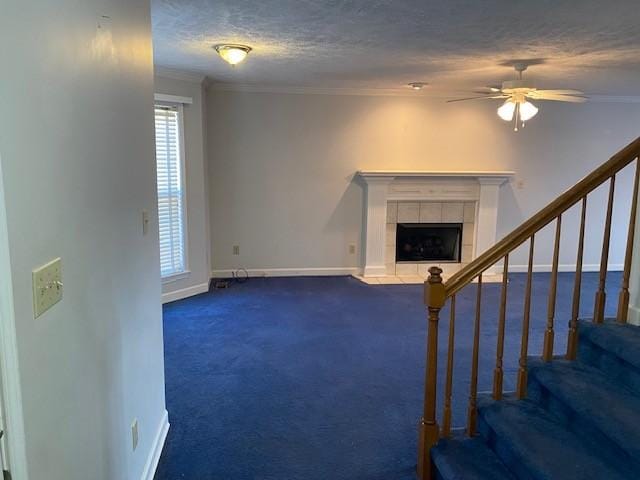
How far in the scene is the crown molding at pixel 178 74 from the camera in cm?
475

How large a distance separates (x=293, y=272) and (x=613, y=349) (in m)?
4.41

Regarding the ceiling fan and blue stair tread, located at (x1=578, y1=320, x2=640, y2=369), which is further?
the ceiling fan

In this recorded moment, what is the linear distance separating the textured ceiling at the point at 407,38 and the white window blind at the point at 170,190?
567mm

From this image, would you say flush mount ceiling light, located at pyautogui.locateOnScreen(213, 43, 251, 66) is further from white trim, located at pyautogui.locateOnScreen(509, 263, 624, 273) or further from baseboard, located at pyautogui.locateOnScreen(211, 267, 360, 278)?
white trim, located at pyautogui.locateOnScreen(509, 263, 624, 273)

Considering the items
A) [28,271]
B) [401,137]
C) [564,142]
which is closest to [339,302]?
[401,137]

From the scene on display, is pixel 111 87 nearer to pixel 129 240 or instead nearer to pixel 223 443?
pixel 129 240

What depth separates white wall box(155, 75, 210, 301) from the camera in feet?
17.1

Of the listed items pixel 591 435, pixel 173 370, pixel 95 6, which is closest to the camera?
pixel 95 6

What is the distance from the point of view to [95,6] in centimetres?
167

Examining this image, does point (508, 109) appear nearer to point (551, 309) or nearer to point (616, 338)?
point (551, 309)

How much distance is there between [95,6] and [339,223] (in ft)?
15.8

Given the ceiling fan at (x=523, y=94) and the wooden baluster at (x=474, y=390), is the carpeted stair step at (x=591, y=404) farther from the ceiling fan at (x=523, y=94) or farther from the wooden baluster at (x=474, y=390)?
the ceiling fan at (x=523, y=94)

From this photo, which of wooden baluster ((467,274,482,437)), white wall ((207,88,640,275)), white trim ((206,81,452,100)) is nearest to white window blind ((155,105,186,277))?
white wall ((207,88,640,275))

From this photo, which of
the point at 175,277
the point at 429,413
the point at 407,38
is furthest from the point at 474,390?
the point at 175,277
